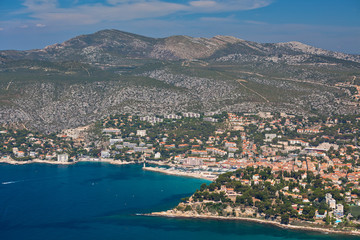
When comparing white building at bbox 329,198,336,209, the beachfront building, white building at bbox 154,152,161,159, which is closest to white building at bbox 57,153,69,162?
white building at bbox 154,152,161,159

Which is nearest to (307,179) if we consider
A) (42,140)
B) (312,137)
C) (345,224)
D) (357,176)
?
(357,176)

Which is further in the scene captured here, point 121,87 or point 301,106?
point 121,87

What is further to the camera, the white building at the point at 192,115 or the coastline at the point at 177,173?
the white building at the point at 192,115

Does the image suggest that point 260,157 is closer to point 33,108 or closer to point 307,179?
point 307,179

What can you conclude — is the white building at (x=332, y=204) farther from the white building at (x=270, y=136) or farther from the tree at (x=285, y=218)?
the white building at (x=270, y=136)

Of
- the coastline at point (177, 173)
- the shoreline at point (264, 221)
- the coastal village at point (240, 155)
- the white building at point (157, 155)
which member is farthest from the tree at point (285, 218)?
the white building at point (157, 155)

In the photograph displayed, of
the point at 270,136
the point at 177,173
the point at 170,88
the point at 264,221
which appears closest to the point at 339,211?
the point at 264,221
